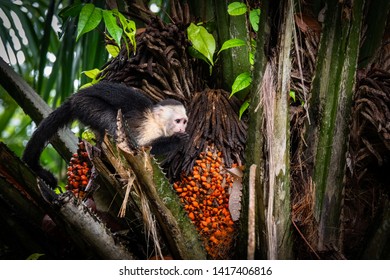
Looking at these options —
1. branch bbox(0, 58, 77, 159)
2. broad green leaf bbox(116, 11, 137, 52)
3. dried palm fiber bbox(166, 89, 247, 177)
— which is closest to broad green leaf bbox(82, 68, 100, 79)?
branch bbox(0, 58, 77, 159)

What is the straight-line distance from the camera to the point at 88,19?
1.64 meters

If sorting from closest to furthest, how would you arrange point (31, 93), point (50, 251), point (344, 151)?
1. point (344, 151)
2. point (50, 251)
3. point (31, 93)

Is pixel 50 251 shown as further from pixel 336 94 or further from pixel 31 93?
pixel 336 94

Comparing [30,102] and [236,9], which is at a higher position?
[236,9]

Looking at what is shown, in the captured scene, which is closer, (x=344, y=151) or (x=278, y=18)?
(x=278, y=18)

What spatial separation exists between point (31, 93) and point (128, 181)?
2.67ft

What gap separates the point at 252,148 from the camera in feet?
4.52

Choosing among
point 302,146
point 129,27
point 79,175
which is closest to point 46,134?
point 79,175

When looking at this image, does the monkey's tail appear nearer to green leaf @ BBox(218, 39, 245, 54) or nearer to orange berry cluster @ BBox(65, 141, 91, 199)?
orange berry cluster @ BBox(65, 141, 91, 199)

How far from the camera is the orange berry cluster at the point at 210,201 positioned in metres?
1.56

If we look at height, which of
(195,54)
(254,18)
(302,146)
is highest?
(254,18)

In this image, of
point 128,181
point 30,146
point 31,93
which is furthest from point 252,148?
point 30,146

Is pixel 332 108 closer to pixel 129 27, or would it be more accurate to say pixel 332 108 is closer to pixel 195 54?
pixel 195 54

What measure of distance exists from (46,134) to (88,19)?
1.87 feet
